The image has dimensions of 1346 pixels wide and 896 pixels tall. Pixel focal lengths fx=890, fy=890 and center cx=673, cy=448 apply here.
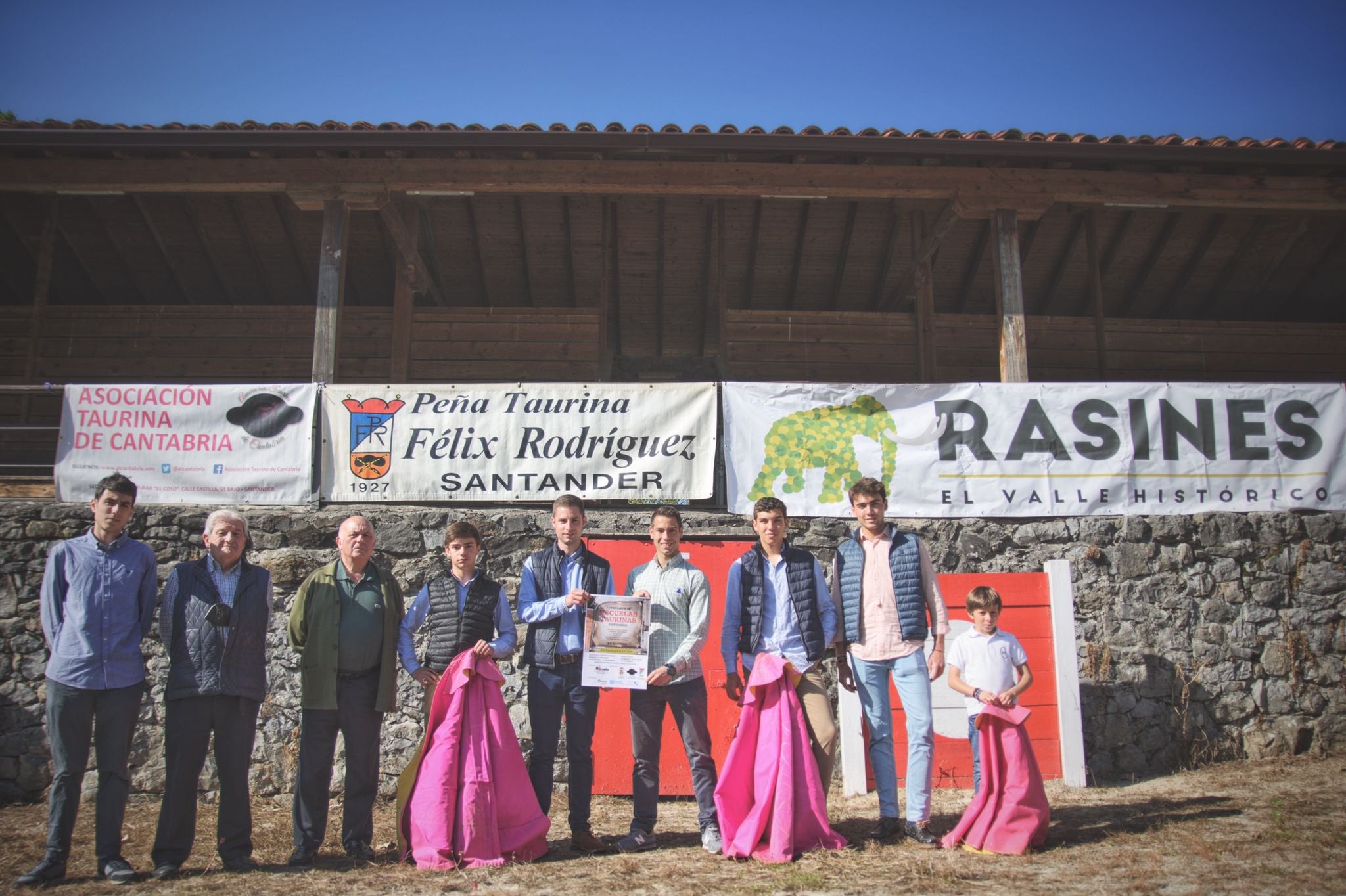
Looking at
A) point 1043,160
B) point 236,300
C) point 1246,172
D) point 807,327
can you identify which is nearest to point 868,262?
point 807,327

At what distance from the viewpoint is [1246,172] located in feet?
26.5

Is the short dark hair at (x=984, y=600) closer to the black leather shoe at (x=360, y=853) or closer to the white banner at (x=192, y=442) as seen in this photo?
the black leather shoe at (x=360, y=853)

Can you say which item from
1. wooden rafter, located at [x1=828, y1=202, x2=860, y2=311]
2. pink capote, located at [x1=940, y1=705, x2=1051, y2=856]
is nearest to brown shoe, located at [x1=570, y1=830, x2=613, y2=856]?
pink capote, located at [x1=940, y1=705, x2=1051, y2=856]

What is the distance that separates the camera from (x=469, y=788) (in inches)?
159

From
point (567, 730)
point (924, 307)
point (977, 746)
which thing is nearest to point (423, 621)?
point (567, 730)

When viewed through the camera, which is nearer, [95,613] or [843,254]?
[95,613]

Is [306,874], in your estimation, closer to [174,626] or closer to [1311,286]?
[174,626]

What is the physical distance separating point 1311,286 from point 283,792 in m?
12.3

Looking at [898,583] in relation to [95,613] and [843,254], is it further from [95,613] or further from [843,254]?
[843,254]

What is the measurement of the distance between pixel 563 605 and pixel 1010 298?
5.30 metres

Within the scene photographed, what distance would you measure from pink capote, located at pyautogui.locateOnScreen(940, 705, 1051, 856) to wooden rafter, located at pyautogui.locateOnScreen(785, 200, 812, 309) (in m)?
6.91

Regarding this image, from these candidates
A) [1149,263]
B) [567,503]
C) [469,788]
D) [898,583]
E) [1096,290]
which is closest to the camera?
[469,788]

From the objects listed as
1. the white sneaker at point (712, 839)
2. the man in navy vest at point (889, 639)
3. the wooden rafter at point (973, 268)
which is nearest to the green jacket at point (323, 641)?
the white sneaker at point (712, 839)

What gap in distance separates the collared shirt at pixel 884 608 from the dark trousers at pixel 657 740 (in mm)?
841
